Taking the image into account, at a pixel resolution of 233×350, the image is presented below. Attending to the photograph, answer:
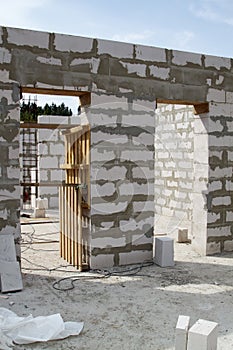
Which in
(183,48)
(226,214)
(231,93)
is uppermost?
(183,48)

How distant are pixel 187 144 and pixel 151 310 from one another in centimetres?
422

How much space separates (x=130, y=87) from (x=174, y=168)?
3.13 metres

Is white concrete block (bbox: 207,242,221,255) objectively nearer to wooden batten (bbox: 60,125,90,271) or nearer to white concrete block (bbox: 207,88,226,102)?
wooden batten (bbox: 60,125,90,271)

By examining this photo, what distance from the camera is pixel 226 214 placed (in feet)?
17.5

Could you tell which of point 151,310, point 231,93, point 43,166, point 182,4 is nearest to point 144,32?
point 182,4

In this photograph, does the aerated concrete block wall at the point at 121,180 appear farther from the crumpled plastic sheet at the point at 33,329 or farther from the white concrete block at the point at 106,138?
the crumpled plastic sheet at the point at 33,329

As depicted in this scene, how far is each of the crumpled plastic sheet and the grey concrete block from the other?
76 centimetres

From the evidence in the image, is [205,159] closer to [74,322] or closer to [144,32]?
[144,32]

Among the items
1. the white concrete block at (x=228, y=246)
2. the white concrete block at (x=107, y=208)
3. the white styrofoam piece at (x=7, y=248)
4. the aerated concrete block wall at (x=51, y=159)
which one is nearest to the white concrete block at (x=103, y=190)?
the white concrete block at (x=107, y=208)

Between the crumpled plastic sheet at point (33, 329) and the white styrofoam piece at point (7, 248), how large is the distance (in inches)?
40.7

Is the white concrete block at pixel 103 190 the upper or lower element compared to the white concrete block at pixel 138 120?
lower

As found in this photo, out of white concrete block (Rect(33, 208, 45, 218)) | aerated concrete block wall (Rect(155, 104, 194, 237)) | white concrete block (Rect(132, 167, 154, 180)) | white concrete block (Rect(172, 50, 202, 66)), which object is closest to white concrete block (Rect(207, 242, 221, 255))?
aerated concrete block wall (Rect(155, 104, 194, 237))

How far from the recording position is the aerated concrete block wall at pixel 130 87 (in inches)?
162

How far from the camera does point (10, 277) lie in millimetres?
3852
